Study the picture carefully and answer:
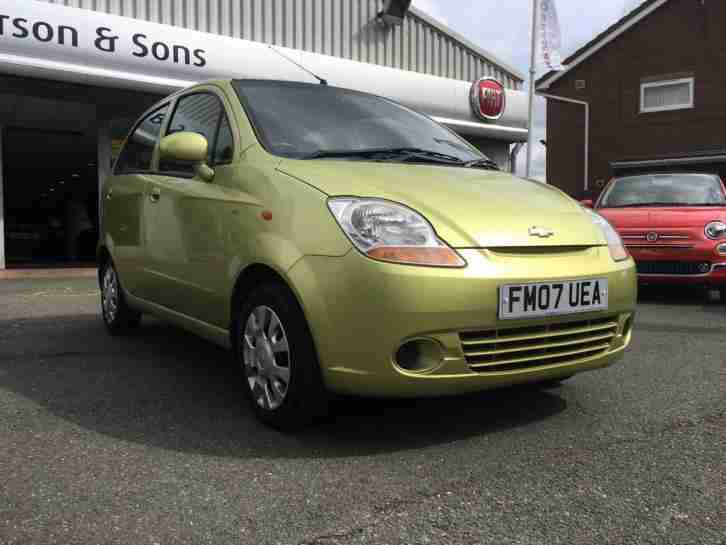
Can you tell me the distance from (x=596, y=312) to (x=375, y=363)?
0.92m

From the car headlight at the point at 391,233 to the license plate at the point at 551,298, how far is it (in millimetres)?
220

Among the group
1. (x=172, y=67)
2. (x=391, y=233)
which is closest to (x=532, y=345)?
(x=391, y=233)

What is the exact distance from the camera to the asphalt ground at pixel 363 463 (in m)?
1.91

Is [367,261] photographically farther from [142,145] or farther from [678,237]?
[678,237]

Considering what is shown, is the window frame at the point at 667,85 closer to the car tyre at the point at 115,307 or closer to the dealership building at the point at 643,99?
the dealership building at the point at 643,99

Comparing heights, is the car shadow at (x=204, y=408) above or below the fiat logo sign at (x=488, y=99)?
below

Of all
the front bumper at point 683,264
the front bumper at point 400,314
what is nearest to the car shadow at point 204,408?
the front bumper at point 400,314

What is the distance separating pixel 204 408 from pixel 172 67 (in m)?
8.70

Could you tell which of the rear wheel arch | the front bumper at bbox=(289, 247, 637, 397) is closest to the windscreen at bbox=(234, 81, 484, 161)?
the front bumper at bbox=(289, 247, 637, 397)

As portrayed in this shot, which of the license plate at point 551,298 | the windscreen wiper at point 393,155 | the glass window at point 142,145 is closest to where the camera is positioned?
the license plate at point 551,298

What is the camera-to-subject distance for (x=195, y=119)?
3.65 meters

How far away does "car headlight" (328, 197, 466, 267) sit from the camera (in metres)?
2.37

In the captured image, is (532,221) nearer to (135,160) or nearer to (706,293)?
(135,160)

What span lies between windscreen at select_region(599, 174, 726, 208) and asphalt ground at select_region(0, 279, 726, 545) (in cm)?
383
